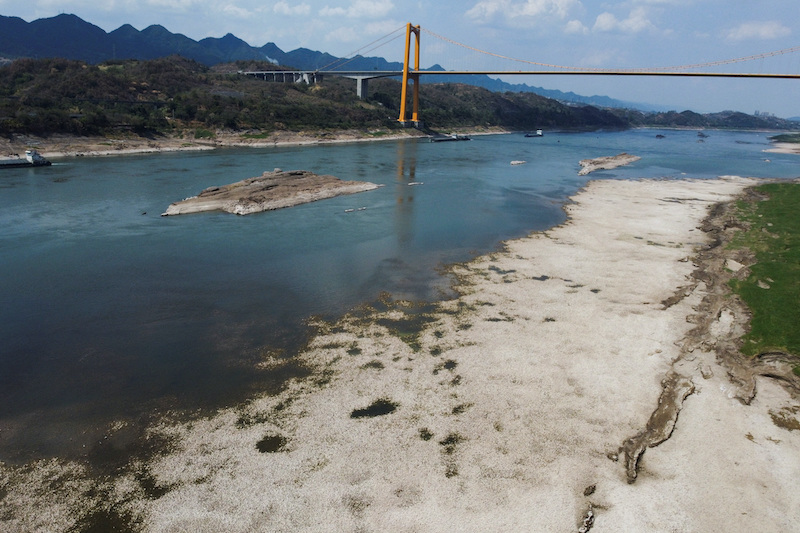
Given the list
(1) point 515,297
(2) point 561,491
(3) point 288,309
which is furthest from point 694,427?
(3) point 288,309

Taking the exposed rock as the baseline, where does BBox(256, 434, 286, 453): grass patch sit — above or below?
below

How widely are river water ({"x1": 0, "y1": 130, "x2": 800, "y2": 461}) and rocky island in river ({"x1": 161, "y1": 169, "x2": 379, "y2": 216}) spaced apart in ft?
2.48

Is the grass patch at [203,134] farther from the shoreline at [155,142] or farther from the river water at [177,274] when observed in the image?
the river water at [177,274]

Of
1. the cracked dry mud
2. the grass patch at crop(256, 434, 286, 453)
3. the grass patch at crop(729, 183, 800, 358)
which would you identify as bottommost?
the grass patch at crop(256, 434, 286, 453)

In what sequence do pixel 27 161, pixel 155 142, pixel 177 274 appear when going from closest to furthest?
1. pixel 177 274
2. pixel 27 161
3. pixel 155 142

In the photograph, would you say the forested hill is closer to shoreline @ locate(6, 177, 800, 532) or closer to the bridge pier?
the bridge pier

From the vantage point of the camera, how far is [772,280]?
12359 mm

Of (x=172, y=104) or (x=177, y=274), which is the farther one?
(x=172, y=104)

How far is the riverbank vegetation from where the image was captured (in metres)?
39.2

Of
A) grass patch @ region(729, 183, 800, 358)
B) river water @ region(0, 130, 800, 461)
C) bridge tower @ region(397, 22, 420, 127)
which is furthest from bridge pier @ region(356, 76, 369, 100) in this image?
grass patch @ region(729, 183, 800, 358)

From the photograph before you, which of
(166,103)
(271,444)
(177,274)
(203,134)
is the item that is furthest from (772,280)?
(166,103)

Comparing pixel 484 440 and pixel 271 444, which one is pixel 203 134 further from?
pixel 484 440

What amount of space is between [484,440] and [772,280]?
1072 centimetres

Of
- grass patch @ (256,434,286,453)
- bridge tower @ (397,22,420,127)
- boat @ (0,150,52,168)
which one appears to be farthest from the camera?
bridge tower @ (397,22,420,127)
